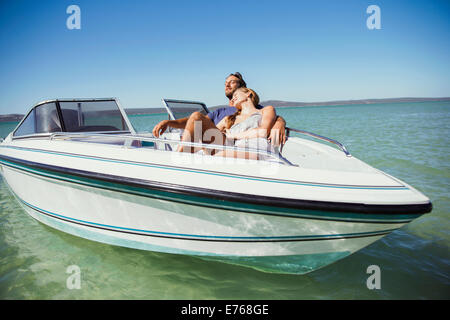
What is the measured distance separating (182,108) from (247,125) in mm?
1859

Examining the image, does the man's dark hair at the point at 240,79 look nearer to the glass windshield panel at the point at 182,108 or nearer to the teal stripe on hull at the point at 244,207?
the glass windshield panel at the point at 182,108

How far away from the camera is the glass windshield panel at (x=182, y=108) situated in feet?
12.6

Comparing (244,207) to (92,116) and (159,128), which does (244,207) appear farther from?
(92,116)

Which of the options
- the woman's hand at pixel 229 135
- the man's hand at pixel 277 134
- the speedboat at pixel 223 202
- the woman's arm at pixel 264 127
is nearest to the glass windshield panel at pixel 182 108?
the woman's hand at pixel 229 135

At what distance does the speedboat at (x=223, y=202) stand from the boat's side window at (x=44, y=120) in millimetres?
778

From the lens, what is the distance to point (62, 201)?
7.88ft

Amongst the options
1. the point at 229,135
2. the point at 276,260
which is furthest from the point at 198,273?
the point at 229,135

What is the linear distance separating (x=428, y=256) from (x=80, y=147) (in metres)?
3.62

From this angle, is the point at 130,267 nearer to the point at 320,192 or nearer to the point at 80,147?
the point at 80,147

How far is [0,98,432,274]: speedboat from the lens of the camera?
166cm

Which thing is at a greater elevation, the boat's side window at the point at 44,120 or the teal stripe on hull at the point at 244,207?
the boat's side window at the point at 44,120

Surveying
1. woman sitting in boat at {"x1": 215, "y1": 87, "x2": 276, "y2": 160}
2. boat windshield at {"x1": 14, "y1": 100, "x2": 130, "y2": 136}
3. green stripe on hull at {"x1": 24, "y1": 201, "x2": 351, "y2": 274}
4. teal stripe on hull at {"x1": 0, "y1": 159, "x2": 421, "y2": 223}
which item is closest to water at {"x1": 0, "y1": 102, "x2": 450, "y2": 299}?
green stripe on hull at {"x1": 24, "y1": 201, "x2": 351, "y2": 274}

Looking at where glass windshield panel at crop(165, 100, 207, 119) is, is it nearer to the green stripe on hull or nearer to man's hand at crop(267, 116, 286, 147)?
man's hand at crop(267, 116, 286, 147)

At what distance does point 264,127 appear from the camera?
7.50 feet
